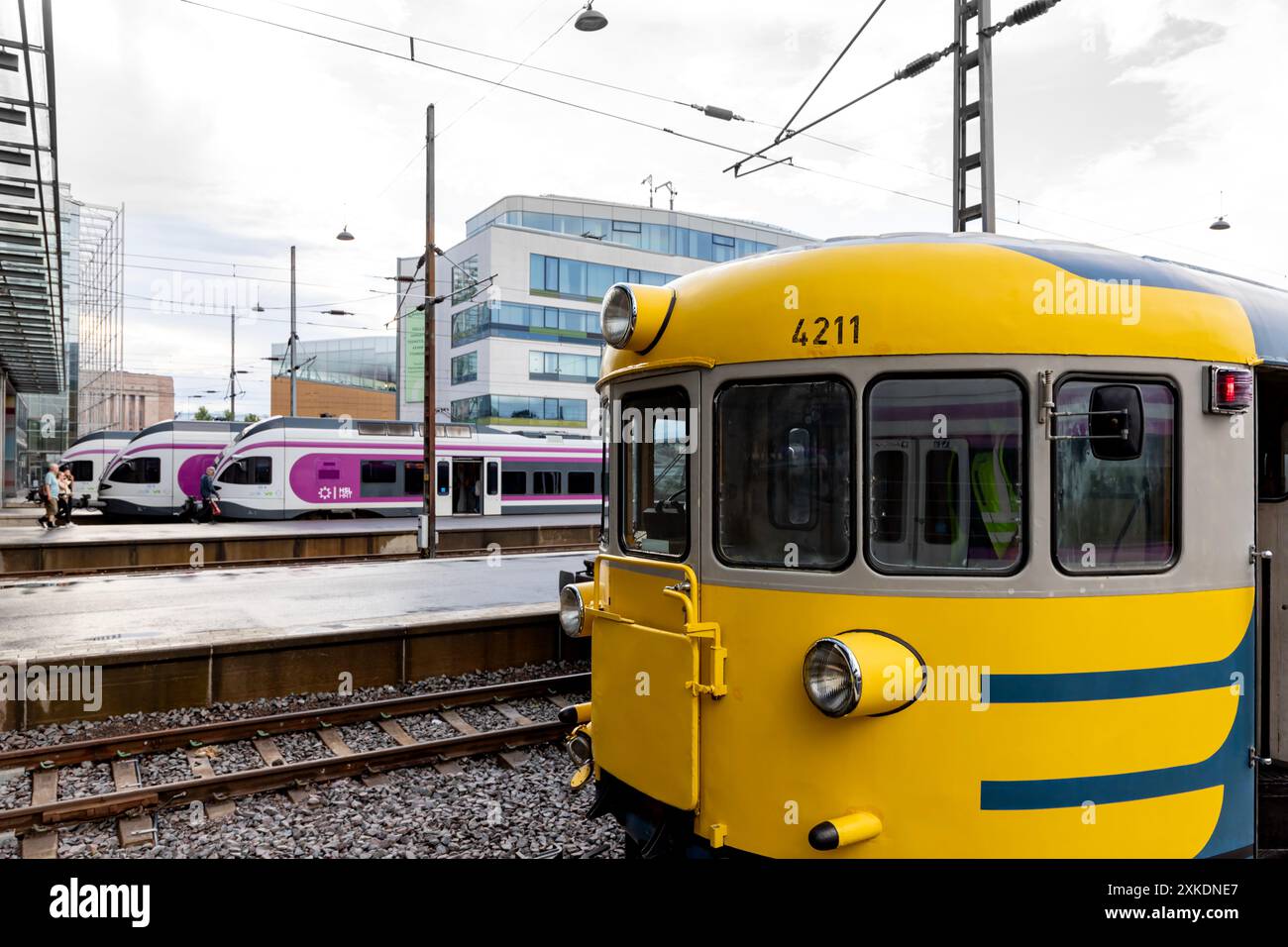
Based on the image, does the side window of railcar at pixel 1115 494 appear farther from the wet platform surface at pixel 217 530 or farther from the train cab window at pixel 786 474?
the wet platform surface at pixel 217 530

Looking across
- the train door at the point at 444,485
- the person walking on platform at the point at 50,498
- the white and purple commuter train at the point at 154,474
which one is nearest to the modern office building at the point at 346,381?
the train door at the point at 444,485

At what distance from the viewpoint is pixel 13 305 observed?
64.2 feet

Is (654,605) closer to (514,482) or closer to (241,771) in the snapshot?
(241,771)

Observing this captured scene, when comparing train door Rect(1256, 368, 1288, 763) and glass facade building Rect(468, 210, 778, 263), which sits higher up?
glass facade building Rect(468, 210, 778, 263)

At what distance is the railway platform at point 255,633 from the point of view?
816 centimetres

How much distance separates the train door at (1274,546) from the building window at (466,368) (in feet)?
147

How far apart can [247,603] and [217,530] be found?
10.8m

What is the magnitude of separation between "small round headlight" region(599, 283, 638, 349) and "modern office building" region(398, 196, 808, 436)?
40.2 metres

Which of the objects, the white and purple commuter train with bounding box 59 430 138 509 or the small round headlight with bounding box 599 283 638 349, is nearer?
→ the small round headlight with bounding box 599 283 638 349

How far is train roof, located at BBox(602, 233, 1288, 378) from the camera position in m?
3.51

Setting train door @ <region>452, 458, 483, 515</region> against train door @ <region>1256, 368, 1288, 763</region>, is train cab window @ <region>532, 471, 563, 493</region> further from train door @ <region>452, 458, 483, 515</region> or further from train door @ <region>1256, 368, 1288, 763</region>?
train door @ <region>1256, 368, 1288, 763</region>

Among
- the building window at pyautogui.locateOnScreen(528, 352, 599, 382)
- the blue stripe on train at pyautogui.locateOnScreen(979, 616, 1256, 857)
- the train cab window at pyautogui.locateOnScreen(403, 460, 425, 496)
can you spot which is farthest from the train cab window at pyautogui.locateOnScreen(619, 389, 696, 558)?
the building window at pyautogui.locateOnScreen(528, 352, 599, 382)
